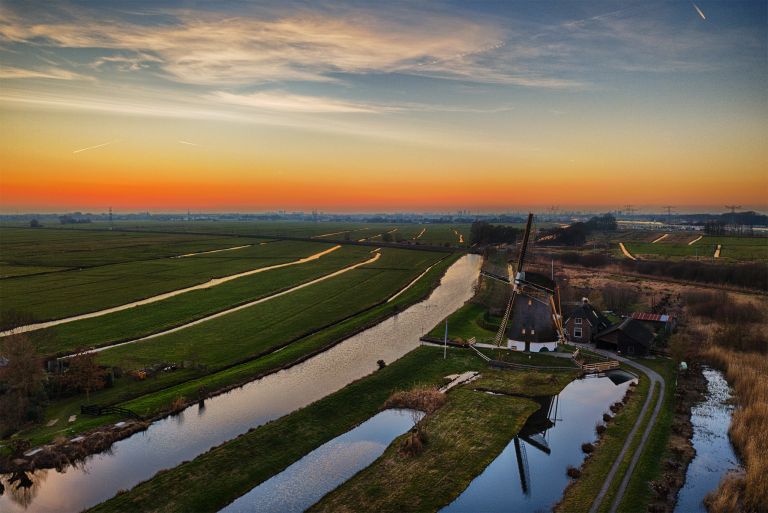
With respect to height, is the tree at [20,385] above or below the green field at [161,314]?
above

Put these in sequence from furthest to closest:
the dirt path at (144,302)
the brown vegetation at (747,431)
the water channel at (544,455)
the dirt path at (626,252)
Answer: the dirt path at (626,252), the dirt path at (144,302), the water channel at (544,455), the brown vegetation at (747,431)

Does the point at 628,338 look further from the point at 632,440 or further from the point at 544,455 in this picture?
the point at 544,455

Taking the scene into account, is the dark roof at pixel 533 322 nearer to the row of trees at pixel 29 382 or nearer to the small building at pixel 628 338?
the small building at pixel 628 338

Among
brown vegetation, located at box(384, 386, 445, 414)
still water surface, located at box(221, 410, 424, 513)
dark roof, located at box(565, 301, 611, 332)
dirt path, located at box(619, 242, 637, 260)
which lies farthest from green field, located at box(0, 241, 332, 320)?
dirt path, located at box(619, 242, 637, 260)

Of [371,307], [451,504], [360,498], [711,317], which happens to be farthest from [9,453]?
[711,317]

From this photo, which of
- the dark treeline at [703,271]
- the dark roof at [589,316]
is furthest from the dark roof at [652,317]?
the dark treeline at [703,271]

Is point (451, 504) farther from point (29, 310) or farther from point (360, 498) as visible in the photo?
point (29, 310)

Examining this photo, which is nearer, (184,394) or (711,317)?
(184,394)
